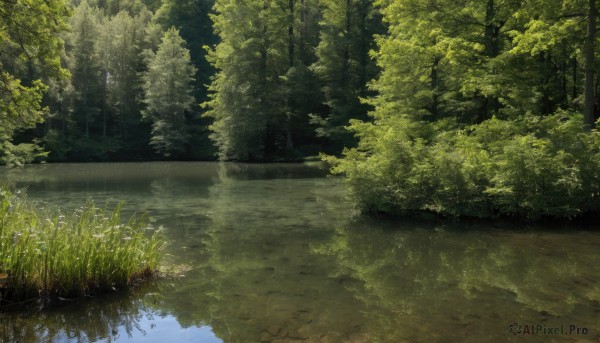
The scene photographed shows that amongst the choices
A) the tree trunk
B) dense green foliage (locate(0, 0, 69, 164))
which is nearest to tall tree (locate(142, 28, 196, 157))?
dense green foliage (locate(0, 0, 69, 164))

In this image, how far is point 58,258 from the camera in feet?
22.3

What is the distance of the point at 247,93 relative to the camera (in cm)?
3931

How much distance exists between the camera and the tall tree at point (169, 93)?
47250 mm

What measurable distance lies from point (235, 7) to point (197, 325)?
3717 centimetres

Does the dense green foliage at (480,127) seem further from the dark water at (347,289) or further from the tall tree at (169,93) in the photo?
the tall tree at (169,93)

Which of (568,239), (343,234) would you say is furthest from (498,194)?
(343,234)

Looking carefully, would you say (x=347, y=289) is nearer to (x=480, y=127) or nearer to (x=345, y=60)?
(x=480, y=127)

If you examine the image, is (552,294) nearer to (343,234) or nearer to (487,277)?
(487,277)

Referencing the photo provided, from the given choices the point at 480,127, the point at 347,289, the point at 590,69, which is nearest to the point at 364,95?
the point at 480,127

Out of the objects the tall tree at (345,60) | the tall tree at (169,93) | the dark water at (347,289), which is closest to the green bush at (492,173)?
the dark water at (347,289)

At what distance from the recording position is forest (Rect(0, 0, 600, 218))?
12.1 meters

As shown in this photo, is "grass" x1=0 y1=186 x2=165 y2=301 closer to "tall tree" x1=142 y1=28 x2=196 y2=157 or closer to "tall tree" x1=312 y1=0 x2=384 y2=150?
"tall tree" x1=312 y1=0 x2=384 y2=150

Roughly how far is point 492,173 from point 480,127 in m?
2.34

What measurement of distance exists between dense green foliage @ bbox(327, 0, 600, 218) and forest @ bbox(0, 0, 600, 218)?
57 mm
